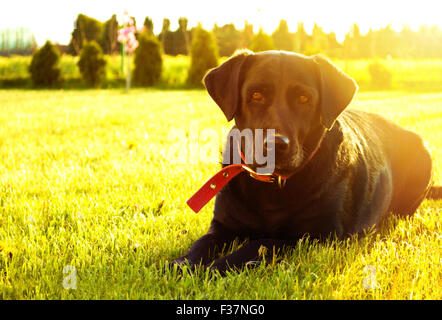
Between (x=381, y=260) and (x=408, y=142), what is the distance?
6.03 feet

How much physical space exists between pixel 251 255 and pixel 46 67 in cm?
2611

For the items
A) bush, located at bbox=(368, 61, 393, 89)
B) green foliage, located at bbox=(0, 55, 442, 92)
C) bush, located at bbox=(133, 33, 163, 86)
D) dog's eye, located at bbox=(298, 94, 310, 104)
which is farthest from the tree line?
dog's eye, located at bbox=(298, 94, 310, 104)

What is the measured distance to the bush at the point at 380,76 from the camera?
76.6 ft

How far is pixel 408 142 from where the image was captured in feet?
14.0

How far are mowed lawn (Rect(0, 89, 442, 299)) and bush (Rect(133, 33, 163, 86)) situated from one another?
20011mm

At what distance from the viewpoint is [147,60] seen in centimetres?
2573

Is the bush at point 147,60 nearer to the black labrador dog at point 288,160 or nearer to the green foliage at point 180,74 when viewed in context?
the green foliage at point 180,74

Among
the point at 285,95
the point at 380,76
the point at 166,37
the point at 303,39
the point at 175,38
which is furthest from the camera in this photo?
the point at 166,37

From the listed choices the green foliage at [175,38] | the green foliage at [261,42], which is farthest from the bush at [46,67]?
the green foliage at [175,38]

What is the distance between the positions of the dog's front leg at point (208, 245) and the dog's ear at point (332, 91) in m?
0.97

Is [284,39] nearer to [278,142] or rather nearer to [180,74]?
[180,74]

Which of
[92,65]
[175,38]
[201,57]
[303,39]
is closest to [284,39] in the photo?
[303,39]

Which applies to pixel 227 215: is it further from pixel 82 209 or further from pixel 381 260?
pixel 82 209
